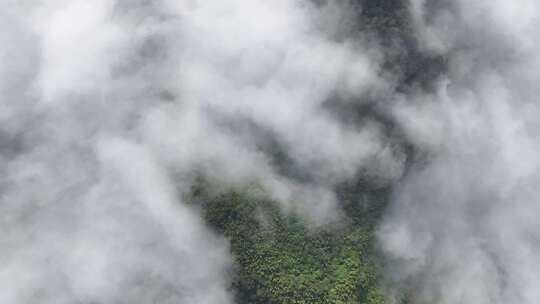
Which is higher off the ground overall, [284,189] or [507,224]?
[507,224]

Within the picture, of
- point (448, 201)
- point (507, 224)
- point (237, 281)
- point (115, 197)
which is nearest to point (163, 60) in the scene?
point (115, 197)

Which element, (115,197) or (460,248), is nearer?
(115,197)

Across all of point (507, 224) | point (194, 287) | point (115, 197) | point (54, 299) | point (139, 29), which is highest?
point (139, 29)

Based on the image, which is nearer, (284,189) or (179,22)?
(284,189)

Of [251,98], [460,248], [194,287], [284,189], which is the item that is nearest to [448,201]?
[460,248]

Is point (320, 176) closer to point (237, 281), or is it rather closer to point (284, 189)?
point (284, 189)

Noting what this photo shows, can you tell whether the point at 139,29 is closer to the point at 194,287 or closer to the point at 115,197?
the point at 115,197

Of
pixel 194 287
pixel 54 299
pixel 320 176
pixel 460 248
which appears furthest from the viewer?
pixel 460 248

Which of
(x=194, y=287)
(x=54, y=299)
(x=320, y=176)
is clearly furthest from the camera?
(x=320, y=176)

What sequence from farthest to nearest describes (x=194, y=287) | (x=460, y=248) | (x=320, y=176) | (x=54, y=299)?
(x=460, y=248) → (x=320, y=176) → (x=194, y=287) → (x=54, y=299)
